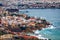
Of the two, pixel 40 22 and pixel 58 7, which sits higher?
pixel 58 7

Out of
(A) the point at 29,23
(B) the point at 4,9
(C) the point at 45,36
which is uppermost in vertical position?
(B) the point at 4,9

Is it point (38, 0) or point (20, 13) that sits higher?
point (38, 0)

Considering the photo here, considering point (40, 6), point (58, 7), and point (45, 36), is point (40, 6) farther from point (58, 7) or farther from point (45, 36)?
point (45, 36)

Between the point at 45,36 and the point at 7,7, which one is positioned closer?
the point at 45,36

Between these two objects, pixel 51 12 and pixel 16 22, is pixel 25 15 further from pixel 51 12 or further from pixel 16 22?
pixel 51 12

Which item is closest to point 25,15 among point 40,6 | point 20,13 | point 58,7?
point 20,13

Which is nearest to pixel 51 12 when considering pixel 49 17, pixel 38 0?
pixel 49 17
